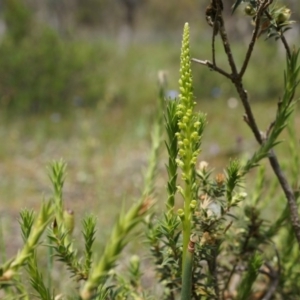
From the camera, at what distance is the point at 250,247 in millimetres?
716

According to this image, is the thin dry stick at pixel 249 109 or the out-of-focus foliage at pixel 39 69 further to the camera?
the out-of-focus foliage at pixel 39 69

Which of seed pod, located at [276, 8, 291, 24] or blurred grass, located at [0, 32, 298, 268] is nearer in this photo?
seed pod, located at [276, 8, 291, 24]

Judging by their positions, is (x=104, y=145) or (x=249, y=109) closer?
(x=249, y=109)


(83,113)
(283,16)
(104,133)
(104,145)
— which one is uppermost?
(83,113)

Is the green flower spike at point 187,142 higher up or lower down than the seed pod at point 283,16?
lower down

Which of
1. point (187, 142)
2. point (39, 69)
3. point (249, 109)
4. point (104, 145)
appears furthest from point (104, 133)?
point (187, 142)

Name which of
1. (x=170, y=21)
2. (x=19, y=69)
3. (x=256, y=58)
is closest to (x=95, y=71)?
(x=19, y=69)

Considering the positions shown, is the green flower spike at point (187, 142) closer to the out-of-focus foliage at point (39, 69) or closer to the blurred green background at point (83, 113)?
the blurred green background at point (83, 113)

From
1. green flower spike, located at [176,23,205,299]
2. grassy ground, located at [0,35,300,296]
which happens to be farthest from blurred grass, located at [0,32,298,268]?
green flower spike, located at [176,23,205,299]

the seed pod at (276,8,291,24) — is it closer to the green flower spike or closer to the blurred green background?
the green flower spike

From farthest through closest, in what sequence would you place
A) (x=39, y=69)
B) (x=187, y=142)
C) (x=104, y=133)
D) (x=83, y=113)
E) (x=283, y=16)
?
(x=83, y=113) < (x=39, y=69) < (x=104, y=133) < (x=283, y=16) < (x=187, y=142)

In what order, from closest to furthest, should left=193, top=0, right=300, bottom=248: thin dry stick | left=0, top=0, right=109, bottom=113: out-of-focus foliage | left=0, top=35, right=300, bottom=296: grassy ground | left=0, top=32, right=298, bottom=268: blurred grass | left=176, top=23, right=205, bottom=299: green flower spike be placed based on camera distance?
left=176, top=23, right=205, bottom=299: green flower spike → left=193, top=0, right=300, bottom=248: thin dry stick → left=0, top=35, right=300, bottom=296: grassy ground → left=0, top=32, right=298, bottom=268: blurred grass → left=0, top=0, right=109, bottom=113: out-of-focus foliage

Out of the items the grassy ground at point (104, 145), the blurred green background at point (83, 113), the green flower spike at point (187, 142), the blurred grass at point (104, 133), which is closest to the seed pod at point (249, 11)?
the green flower spike at point (187, 142)

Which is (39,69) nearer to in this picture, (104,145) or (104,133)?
(104,133)
